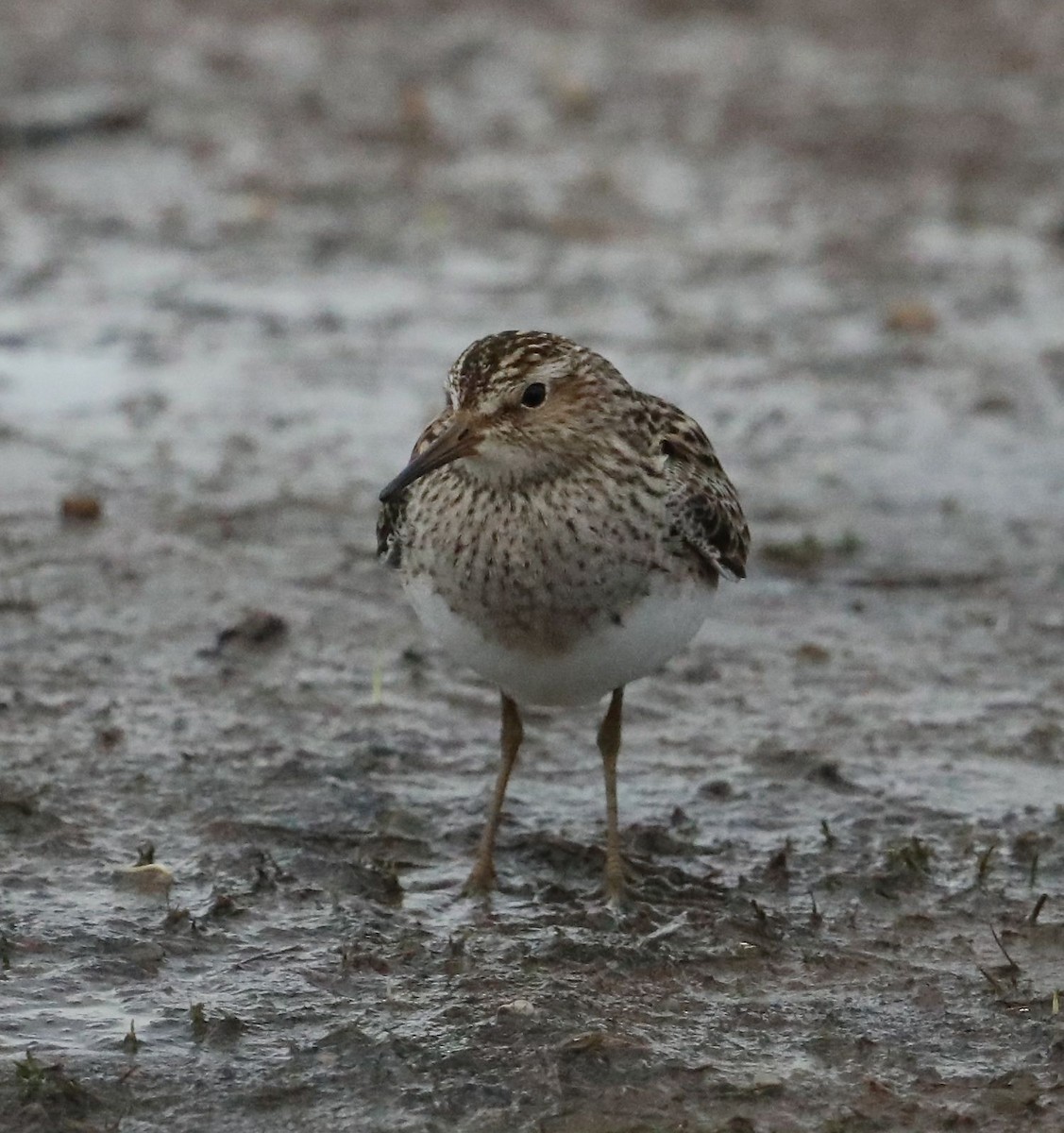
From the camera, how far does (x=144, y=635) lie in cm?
847

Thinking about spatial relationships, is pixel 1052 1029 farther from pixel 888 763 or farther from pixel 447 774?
pixel 447 774

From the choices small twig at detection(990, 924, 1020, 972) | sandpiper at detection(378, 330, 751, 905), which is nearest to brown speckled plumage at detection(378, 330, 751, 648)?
sandpiper at detection(378, 330, 751, 905)

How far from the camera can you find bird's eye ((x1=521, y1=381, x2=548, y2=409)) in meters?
6.41

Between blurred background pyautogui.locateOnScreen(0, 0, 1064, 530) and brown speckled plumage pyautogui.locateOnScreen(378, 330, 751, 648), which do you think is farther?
blurred background pyautogui.locateOnScreen(0, 0, 1064, 530)

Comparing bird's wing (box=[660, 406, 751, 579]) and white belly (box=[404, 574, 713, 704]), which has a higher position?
bird's wing (box=[660, 406, 751, 579])

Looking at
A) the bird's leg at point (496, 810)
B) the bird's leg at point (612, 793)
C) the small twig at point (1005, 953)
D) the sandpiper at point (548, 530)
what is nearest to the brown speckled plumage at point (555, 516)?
the sandpiper at point (548, 530)

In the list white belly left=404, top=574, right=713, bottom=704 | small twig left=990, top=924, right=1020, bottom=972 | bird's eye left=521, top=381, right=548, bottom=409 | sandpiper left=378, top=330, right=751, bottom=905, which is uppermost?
bird's eye left=521, top=381, right=548, bottom=409

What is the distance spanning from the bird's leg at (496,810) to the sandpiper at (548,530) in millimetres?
41

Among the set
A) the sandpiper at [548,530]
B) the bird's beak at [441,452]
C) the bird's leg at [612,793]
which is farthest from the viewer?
the bird's leg at [612,793]

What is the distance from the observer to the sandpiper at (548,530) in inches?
247

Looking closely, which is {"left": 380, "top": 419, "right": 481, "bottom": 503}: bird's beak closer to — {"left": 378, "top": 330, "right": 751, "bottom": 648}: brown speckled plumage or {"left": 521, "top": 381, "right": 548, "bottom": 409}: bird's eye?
{"left": 378, "top": 330, "right": 751, "bottom": 648}: brown speckled plumage

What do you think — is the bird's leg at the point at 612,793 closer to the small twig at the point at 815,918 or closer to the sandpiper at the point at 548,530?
the sandpiper at the point at 548,530

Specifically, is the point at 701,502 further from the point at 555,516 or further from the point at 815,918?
the point at 815,918

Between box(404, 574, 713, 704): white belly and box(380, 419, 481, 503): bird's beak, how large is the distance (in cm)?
39
